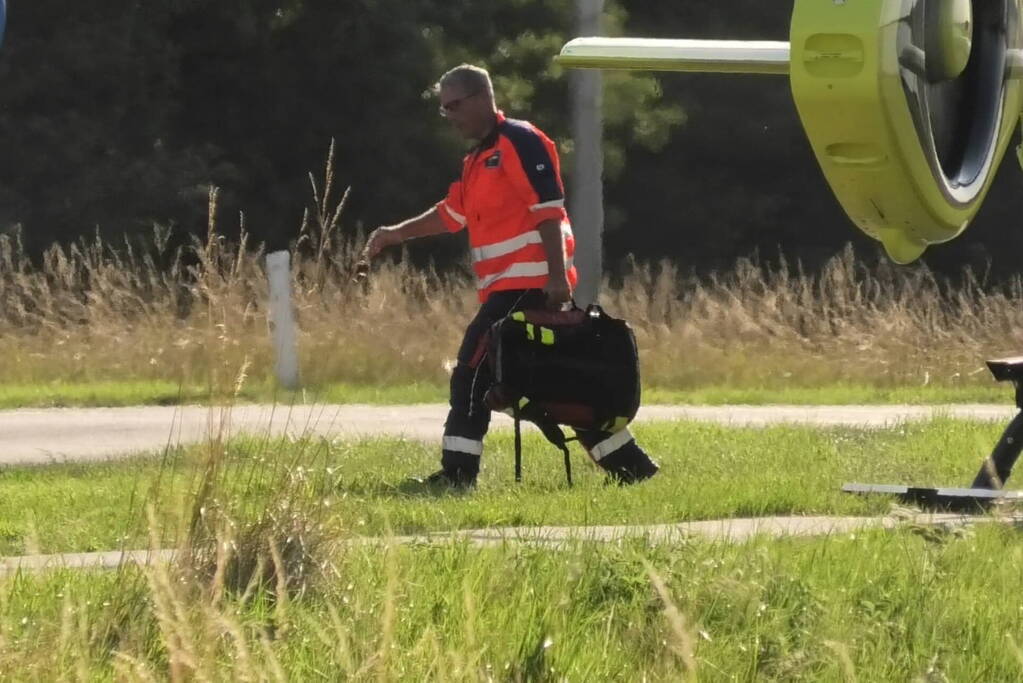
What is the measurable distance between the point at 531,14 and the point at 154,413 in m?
19.8

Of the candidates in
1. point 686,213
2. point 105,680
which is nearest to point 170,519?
point 105,680

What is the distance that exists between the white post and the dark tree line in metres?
10.6

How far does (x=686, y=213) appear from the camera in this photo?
38375 millimetres

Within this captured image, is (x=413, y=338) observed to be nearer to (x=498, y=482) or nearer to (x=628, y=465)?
(x=498, y=482)

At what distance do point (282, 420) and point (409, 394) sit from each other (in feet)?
9.57

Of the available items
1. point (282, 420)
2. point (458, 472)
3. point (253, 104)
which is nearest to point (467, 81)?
point (458, 472)

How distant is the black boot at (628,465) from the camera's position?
9.23 meters

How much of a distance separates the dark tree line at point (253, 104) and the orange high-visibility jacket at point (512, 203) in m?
18.4

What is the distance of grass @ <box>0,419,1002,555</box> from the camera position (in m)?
5.96

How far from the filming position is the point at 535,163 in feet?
29.0

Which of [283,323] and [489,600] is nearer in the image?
[489,600]

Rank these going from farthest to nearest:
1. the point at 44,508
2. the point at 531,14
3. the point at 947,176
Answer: the point at 531,14 → the point at 44,508 → the point at 947,176

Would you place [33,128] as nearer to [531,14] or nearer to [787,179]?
[531,14]

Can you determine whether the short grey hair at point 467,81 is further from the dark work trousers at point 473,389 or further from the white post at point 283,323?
the white post at point 283,323
